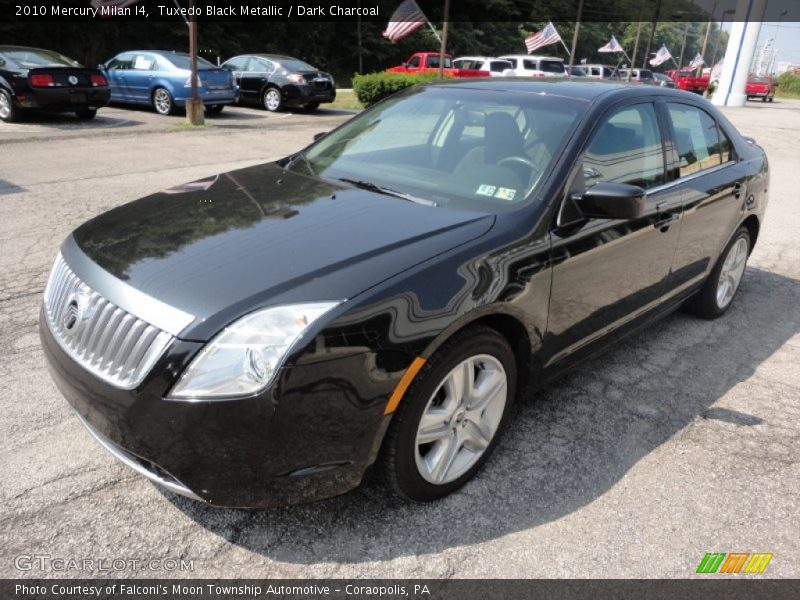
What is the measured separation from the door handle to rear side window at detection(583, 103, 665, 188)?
18 cm

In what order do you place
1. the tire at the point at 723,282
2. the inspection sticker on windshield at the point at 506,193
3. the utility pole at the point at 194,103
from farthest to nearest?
the utility pole at the point at 194,103 → the tire at the point at 723,282 → the inspection sticker on windshield at the point at 506,193

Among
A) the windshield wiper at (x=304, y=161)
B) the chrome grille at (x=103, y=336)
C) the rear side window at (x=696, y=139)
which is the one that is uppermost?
the rear side window at (x=696, y=139)

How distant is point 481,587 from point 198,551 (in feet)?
3.28

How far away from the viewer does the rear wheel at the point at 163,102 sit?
14.6 metres

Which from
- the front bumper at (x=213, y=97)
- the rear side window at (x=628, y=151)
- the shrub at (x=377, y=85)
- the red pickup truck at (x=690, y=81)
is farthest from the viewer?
the red pickup truck at (x=690, y=81)

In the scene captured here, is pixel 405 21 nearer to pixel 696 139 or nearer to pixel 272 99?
pixel 272 99

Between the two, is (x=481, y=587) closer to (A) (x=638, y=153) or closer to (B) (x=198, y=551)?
(B) (x=198, y=551)

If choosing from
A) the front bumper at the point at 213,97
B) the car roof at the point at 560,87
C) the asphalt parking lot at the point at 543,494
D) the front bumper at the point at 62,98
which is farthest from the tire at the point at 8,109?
the car roof at the point at 560,87

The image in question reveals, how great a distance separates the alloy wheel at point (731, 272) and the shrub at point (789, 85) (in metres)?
70.5

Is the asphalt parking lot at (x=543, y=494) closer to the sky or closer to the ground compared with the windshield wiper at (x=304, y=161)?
closer to the ground

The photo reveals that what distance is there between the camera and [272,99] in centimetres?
1708

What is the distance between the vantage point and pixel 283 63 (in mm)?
16906

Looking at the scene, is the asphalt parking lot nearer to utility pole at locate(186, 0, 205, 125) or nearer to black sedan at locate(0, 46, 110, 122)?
black sedan at locate(0, 46, 110, 122)

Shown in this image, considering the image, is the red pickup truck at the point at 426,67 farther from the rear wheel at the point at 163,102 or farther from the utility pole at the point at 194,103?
the utility pole at the point at 194,103
